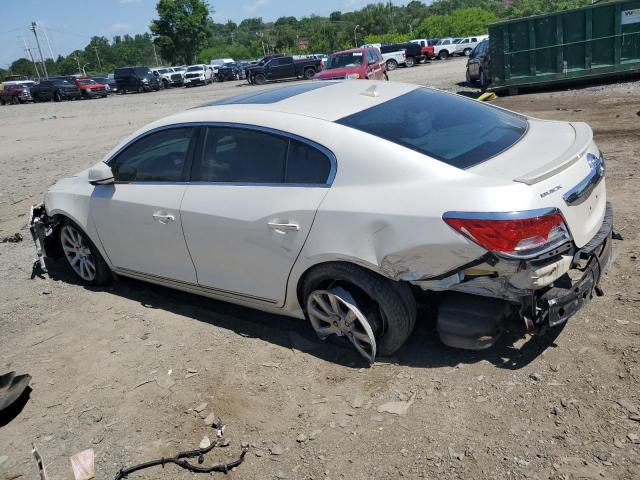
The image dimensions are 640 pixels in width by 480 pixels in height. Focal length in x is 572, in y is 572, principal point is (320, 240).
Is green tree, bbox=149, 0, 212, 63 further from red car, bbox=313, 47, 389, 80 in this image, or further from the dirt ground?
the dirt ground

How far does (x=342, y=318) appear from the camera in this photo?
11.6 ft

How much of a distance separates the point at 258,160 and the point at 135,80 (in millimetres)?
44768

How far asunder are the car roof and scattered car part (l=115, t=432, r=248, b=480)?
2.05 metres

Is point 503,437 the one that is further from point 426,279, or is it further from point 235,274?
point 235,274

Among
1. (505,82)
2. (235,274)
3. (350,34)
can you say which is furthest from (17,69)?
(235,274)

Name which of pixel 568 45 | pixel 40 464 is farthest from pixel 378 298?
pixel 568 45

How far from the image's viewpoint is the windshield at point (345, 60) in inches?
814

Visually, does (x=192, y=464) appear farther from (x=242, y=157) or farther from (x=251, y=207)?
(x=242, y=157)

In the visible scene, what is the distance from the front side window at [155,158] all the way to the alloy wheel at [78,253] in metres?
0.91

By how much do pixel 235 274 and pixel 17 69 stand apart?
14071 cm

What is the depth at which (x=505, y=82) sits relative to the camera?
1534 cm

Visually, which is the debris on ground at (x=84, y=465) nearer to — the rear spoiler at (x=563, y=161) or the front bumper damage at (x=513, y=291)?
the front bumper damage at (x=513, y=291)

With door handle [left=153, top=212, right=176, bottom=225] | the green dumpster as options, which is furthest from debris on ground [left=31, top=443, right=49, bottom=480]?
the green dumpster

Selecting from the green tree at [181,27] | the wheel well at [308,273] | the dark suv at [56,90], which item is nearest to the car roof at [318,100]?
the wheel well at [308,273]
